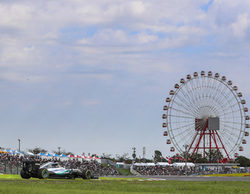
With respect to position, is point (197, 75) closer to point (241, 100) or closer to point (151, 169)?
point (241, 100)

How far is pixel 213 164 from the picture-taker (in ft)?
413

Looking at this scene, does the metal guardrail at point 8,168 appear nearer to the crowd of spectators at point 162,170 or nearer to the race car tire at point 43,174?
the race car tire at point 43,174

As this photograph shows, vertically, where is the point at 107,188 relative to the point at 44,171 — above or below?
below

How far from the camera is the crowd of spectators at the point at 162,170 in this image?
322 ft

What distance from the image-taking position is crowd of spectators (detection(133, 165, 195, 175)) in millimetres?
98125

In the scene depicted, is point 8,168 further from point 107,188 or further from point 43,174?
point 107,188

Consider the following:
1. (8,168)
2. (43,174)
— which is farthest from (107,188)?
(8,168)

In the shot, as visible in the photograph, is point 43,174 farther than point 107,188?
Yes

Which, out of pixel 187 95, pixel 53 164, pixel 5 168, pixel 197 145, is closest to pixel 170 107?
pixel 187 95

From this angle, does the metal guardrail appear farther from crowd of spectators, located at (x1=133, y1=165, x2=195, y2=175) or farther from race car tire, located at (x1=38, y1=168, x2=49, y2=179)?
crowd of spectators, located at (x1=133, y1=165, x2=195, y2=175)

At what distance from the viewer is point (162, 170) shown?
10106cm

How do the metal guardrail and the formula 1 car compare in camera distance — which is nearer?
the formula 1 car

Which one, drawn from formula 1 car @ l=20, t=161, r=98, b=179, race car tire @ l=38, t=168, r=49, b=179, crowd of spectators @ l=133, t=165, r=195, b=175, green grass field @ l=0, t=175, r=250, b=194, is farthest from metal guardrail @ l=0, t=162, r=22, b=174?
crowd of spectators @ l=133, t=165, r=195, b=175

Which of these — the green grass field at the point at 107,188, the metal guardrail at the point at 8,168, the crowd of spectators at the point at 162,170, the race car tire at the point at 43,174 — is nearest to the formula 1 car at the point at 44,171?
the race car tire at the point at 43,174
